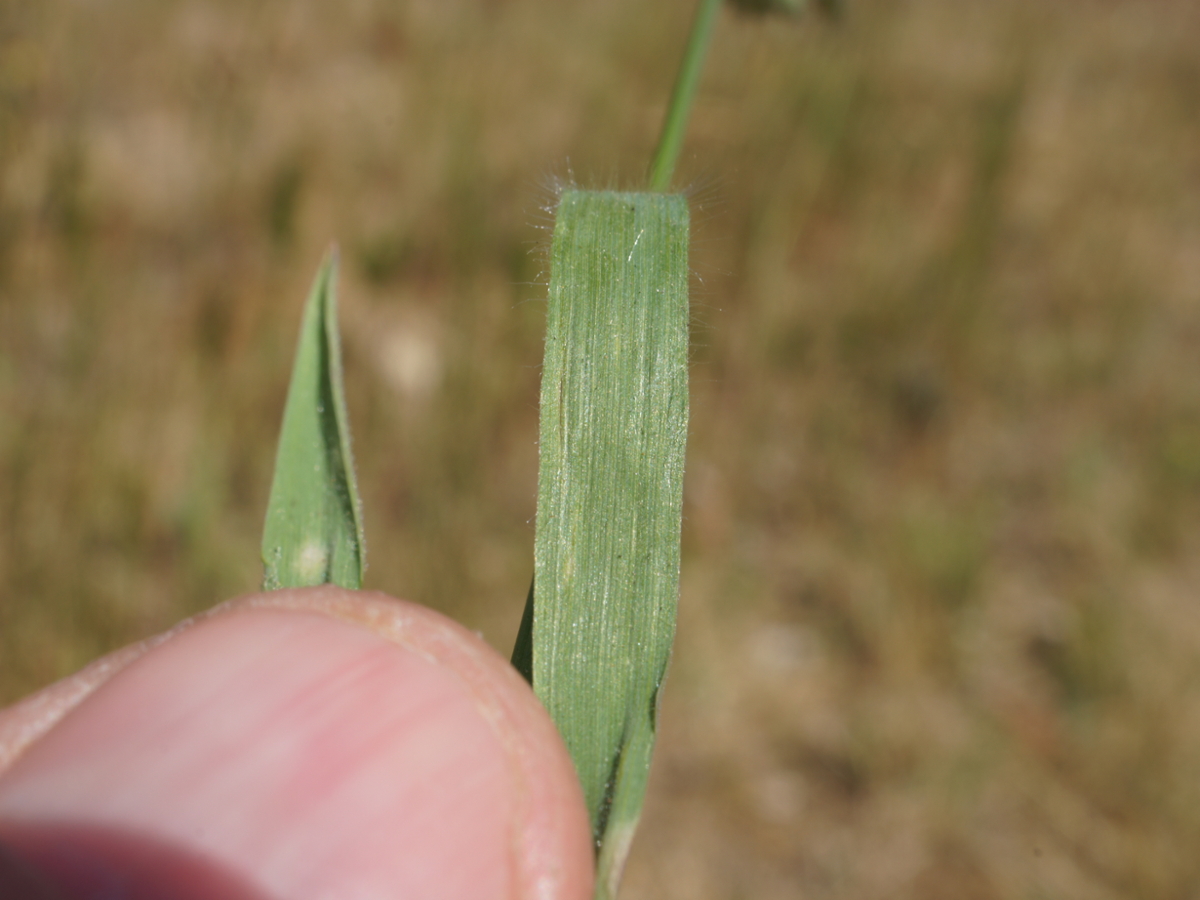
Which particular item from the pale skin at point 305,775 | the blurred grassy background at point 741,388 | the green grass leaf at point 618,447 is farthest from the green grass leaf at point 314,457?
the blurred grassy background at point 741,388

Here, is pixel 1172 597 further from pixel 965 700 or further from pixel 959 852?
pixel 959 852

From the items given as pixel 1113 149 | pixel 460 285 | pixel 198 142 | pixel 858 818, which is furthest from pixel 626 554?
pixel 1113 149

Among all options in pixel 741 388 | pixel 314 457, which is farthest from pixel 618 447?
pixel 741 388

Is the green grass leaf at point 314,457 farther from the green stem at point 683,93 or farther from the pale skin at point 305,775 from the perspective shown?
the green stem at point 683,93

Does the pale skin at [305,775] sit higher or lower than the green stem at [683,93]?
lower

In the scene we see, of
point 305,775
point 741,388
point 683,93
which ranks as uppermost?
point 683,93

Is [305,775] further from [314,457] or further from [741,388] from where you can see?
[741,388]

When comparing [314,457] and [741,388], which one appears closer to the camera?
[314,457]
